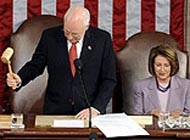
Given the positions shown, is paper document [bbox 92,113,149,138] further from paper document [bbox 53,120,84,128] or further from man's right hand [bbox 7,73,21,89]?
man's right hand [bbox 7,73,21,89]

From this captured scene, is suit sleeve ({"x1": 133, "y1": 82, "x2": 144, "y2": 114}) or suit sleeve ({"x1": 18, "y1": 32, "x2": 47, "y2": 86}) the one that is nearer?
suit sleeve ({"x1": 18, "y1": 32, "x2": 47, "y2": 86})

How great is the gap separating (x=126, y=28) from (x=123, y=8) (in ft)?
0.58

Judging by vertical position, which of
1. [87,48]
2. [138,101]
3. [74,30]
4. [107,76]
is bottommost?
[138,101]

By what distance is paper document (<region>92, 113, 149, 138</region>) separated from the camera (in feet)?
11.2

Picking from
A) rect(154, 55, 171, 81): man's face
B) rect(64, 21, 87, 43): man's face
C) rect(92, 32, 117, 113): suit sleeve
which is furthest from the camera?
rect(154, 55, 171, 81): man's face

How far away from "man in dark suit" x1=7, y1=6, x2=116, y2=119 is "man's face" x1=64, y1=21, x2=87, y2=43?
109 mm

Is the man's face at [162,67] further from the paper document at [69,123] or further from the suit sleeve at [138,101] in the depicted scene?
the paper document at [69,123]

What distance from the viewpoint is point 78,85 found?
4223 millimetres

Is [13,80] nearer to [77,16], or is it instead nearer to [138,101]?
[77,16]

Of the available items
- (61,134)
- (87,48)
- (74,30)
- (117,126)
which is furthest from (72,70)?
(61,134)

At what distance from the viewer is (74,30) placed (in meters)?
3.98

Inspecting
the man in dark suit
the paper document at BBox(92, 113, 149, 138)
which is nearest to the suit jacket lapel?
the man in dark suit

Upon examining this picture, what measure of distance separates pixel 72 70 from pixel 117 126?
81cm

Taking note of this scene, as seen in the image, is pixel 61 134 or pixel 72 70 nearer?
pixel 61 134
